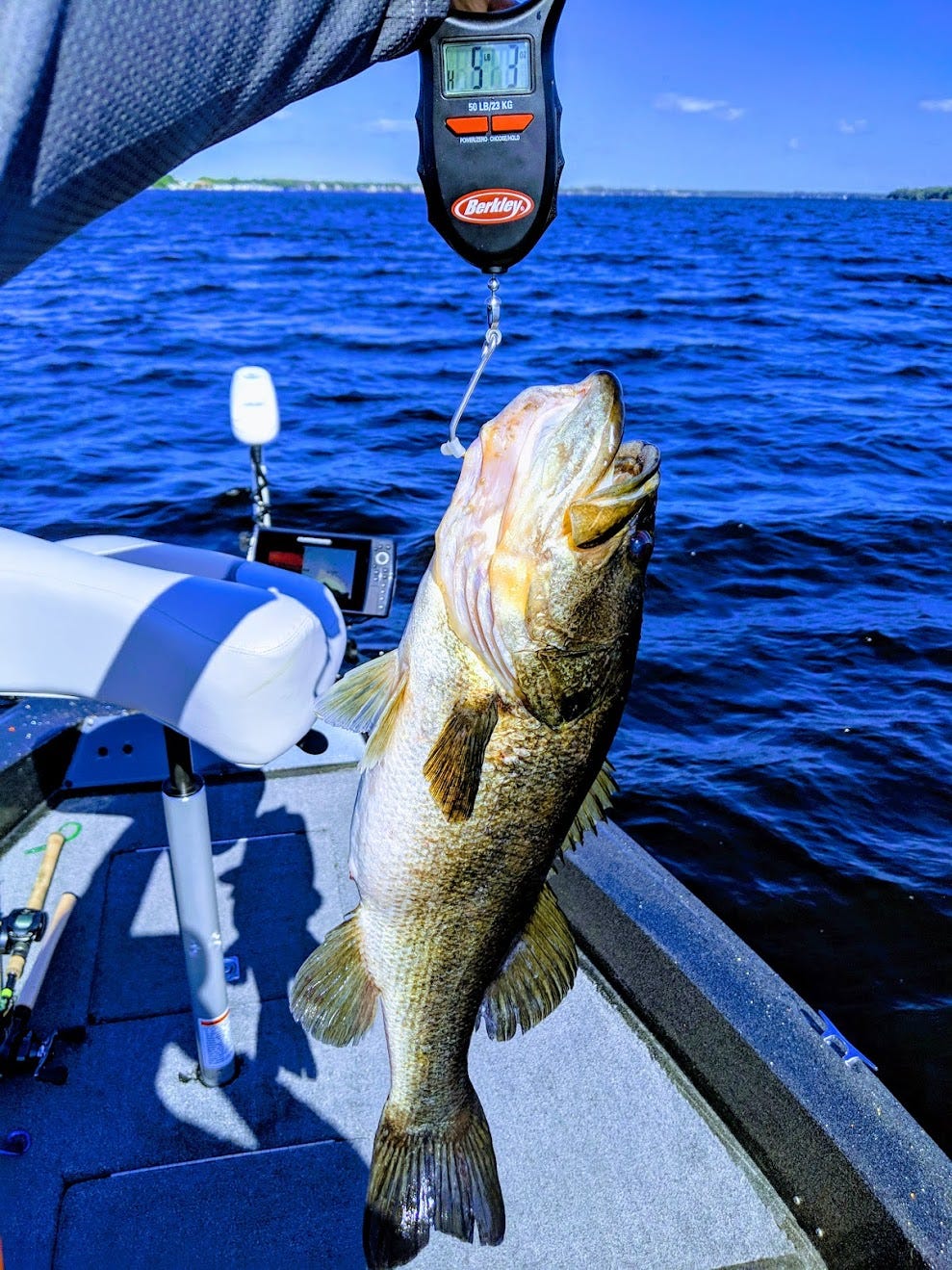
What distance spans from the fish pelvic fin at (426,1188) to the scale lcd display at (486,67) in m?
2.11

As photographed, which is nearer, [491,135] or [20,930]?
[491,135]

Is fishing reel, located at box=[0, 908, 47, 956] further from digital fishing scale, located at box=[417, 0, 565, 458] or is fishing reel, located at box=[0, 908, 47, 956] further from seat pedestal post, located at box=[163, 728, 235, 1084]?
digital fishing scale, located at box=[417, 0, 565, 458]

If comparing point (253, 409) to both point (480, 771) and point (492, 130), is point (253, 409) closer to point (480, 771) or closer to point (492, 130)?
point (492, 130)

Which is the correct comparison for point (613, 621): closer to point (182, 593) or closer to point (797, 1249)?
point (182, 593)

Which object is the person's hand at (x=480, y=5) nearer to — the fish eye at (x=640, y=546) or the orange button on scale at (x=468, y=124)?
the orange button on scale at (x=468, y=124)

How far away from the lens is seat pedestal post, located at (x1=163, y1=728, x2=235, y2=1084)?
2.61 m

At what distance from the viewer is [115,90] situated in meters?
0.91

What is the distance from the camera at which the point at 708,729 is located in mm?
7363

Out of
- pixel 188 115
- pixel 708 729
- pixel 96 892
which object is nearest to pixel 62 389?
pixel 708 729

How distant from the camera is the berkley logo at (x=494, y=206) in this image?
2.07 metres

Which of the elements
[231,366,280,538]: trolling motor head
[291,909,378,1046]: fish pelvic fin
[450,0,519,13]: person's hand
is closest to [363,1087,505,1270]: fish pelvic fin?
[291,909,378,1046]: fish pelvic fin

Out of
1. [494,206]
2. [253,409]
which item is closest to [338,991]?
[494,206]

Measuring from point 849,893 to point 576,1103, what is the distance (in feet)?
11.0

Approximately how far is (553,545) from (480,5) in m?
1.03
